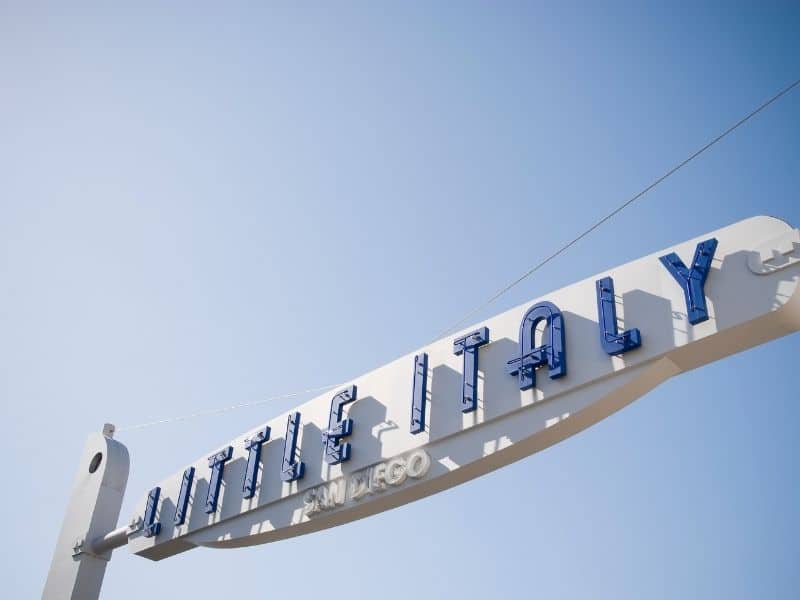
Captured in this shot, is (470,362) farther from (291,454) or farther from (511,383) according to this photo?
(291,454)

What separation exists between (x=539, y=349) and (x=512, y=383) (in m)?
0.49

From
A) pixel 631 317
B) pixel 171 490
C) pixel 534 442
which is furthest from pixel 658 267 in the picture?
pixel 171 490

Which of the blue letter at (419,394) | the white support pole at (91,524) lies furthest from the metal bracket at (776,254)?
the white support pole at (91,524)

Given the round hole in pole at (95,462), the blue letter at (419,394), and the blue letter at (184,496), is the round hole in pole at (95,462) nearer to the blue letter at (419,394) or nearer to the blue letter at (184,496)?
the blue letter at (184,496)

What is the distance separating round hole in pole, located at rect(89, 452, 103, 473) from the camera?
14.3 metres

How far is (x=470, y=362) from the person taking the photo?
8570 millimetres

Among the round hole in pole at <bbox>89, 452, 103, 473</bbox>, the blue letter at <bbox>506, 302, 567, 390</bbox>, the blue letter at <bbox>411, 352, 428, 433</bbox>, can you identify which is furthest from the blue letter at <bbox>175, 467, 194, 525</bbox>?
the blue letter at <bbox>506, 302, 567, 390</bbox>

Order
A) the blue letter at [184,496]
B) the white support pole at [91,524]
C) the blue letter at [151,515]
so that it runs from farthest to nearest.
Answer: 1. the white support pole at [91,524]
2. the blue letter at [151,515]
3. the blue letter at [184,496]

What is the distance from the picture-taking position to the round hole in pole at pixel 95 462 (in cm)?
1431

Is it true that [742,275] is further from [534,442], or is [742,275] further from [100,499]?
[100,499]

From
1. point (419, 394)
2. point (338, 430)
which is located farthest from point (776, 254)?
point (338, 430)

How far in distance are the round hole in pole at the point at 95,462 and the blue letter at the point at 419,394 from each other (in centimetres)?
817

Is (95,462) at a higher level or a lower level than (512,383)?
higher

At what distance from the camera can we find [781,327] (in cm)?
664
